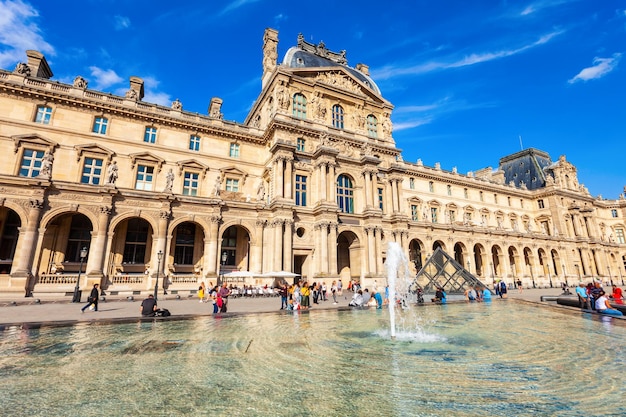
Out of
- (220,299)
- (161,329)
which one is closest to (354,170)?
(220,299)

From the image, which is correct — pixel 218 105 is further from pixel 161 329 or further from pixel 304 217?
pixel 161 329

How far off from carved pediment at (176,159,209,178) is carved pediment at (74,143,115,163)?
5992 millimetres

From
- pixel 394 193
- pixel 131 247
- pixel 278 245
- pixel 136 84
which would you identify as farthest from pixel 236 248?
pixel 136 84

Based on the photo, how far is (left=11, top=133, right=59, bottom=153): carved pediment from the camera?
981 inches

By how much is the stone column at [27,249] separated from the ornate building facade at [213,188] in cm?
9

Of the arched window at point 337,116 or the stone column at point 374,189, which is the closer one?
the stone column at point 374,189

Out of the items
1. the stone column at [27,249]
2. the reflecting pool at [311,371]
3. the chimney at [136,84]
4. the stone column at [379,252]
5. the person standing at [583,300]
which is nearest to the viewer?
the reflecting pool at [311,371]

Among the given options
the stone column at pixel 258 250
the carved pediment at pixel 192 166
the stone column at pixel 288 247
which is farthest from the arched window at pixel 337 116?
the stone column at pixel 258 250

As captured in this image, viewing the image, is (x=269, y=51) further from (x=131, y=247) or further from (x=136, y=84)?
(x=131, y=247)

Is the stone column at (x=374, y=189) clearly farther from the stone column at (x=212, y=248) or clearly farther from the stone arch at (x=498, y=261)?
the stone arch at (x=498, y=261)

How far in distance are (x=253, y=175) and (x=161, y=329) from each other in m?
24.9

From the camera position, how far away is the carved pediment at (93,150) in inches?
1062

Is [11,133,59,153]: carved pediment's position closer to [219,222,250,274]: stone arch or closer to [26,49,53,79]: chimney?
[26,49,53,79]: chimney

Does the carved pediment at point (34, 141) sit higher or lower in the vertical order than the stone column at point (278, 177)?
higher
